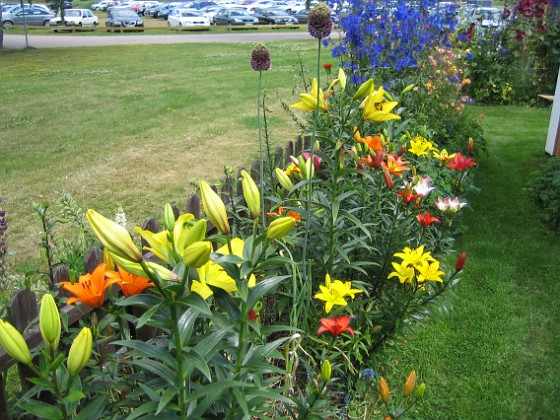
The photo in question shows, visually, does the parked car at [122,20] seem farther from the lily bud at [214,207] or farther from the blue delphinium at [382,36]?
the lily bud at [214,207]

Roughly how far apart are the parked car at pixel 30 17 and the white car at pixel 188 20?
326 inches

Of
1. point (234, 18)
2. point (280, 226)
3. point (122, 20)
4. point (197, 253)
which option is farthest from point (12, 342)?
point (234, 18)

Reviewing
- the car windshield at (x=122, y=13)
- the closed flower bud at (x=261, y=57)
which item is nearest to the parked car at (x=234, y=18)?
the car windshield at (x=122, y=13)

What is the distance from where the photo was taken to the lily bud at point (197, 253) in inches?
43.8

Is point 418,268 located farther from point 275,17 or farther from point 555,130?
point 275,17

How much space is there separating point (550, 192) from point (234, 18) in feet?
96.2

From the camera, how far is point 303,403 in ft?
5.57

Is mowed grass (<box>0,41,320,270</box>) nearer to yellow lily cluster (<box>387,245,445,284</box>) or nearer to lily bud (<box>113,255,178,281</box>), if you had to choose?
yellow lily cluster (<box>387,245,445,284</box>)

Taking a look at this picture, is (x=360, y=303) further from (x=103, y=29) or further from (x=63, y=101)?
(x=103, y=29)

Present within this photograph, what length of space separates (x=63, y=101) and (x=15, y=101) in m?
0.94

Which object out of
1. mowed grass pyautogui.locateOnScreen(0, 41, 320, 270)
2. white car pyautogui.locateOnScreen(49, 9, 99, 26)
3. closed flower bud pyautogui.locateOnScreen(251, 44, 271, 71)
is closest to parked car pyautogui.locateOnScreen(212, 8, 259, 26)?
white car pyautogui.locateOnScreen(49, 9, 99, 26)

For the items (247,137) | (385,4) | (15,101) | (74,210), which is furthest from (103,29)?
(74,210)

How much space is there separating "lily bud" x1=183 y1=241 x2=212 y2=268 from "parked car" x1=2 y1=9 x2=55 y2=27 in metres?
36.2

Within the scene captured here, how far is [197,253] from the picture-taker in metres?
1.12
